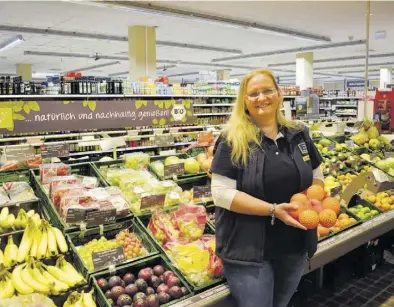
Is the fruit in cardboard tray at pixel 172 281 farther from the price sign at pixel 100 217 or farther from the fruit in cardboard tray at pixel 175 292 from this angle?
the price sign at pixel 100 217

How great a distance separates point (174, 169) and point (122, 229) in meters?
0.88

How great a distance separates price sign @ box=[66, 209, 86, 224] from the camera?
7.84ft

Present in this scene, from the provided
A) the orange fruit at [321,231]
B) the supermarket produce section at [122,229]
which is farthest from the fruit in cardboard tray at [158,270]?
the orange fruit at [321,231]

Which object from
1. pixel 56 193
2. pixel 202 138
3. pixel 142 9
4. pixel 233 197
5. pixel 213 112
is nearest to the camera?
pixel 233 197

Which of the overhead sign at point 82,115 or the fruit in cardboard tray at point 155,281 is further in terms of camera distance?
the overhead sign at point 82,115

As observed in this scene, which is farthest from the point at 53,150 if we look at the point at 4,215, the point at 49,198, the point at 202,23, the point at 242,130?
the point at 202,23

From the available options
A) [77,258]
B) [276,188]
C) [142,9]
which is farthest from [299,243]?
[142,9]

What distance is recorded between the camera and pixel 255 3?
808 cm

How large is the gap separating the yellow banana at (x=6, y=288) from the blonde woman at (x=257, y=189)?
40.6 inches

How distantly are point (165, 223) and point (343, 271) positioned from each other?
2033mm

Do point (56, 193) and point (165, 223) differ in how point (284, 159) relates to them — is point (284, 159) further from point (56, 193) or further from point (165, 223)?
point (56, 193)

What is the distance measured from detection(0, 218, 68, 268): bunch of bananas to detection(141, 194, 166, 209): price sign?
23.8 inches

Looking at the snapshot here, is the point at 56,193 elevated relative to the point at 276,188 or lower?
lower

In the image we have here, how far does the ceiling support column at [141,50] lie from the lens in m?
10.6
